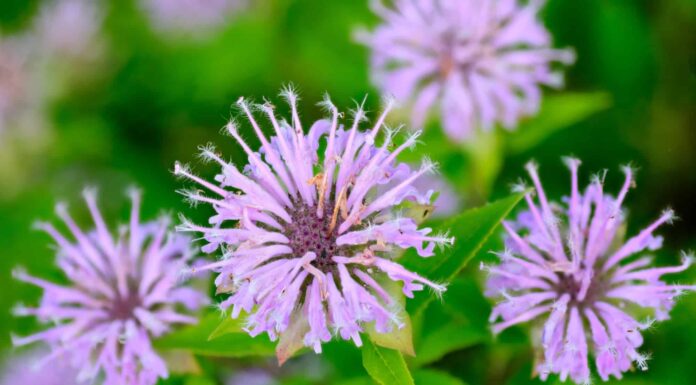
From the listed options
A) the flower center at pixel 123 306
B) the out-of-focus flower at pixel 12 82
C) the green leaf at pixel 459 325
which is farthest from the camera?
the out-of-focus flower at pixel 12 82

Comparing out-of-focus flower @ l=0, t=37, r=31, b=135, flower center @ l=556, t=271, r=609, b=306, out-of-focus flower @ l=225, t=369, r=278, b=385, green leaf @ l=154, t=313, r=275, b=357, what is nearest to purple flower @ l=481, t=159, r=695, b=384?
flower center @ l=556, t=271, r=609, b=306

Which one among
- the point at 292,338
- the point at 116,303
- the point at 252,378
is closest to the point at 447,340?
the point at 292,338

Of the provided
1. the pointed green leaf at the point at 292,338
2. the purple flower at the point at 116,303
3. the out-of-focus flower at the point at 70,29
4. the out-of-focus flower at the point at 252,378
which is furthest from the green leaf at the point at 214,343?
the out-of-focus flower at the point at 70,29

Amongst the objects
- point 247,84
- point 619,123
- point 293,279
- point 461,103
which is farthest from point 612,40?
point 293,279

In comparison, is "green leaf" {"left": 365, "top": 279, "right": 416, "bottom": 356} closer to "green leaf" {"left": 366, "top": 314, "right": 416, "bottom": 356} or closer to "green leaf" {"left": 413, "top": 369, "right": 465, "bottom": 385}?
"green leaf" {"left": 366, "top": 314, "right": 416, "bottom": 356}

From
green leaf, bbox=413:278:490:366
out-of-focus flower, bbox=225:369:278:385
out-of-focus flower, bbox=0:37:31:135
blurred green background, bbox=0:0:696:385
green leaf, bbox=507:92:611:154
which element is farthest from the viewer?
out-of-focus flower, bbox=0:37:31:135

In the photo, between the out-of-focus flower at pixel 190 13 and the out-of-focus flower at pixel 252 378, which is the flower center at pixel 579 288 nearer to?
the out-of-focus flower at pixel 252 378

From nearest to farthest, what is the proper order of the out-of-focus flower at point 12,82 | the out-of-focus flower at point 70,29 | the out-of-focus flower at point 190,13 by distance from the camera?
the out-of-focus flower at point 12,82
the out-of-focus flower at point 70,29
the out-of-focus flower at point 190,13
